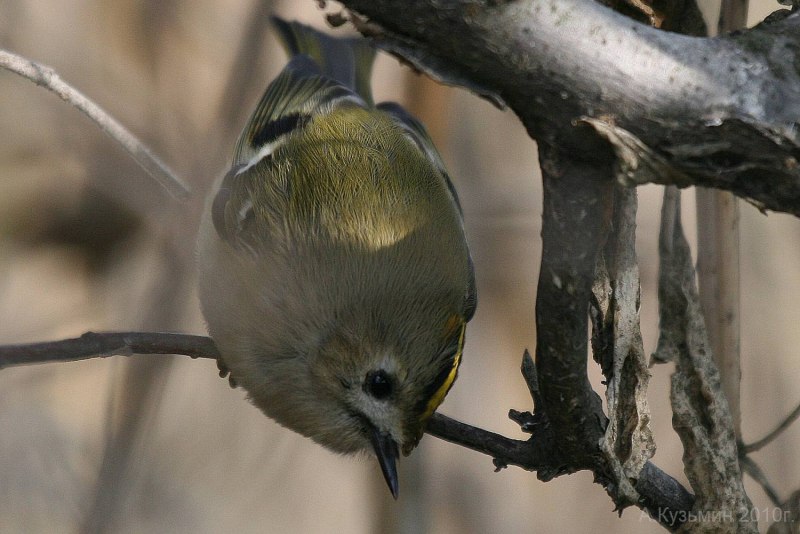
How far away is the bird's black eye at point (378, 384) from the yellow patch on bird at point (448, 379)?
0.07m

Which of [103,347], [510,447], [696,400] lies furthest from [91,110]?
[696,400]

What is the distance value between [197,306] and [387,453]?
1537mm

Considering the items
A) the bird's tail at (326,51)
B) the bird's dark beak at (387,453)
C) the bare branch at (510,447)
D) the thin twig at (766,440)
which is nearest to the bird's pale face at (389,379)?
the bird's dark beak at (387,453)

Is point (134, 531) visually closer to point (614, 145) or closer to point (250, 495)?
point (250, 495)

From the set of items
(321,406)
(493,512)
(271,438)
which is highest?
(321,406)

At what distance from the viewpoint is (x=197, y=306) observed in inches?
114

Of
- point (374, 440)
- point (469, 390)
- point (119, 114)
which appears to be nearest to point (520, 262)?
point (469, 390)

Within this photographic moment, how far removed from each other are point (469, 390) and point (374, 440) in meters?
1.52

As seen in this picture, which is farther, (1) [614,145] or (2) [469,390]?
(2) [469,390]

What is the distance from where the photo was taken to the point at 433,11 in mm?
867

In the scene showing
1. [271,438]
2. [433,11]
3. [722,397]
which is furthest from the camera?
[271,438]

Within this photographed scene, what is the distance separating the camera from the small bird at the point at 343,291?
149cm

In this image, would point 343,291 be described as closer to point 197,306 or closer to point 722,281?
point 722,281

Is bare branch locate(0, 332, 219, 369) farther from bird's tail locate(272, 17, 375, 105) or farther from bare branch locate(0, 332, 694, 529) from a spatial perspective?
bird's tail locate(272, 17, 375, 105)
